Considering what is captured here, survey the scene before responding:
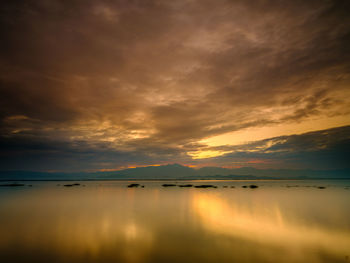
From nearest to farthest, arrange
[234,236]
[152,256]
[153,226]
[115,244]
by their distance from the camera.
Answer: [152,256] < [115,244] < [234,236] < [153,226]

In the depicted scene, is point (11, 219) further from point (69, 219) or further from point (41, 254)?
point (41, 254)

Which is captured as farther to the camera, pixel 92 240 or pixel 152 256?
pixel 92 240

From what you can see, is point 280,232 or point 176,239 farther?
point 280,232

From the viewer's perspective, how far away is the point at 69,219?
24094 millimetres

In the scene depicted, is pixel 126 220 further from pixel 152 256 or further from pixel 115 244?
pixel 152 256

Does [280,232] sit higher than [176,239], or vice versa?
[176,239]

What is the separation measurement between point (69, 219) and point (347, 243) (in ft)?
83.6

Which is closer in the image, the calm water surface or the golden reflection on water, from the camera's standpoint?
the calm water surface

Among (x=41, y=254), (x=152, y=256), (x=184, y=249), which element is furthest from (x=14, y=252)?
(x=184, y=249)

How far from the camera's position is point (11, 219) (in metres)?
23.9

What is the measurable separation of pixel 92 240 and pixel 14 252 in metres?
4.63

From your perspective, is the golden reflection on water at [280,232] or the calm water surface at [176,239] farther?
the golden reflection on water at [280,232]

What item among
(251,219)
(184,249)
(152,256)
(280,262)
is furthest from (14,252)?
(251,219)

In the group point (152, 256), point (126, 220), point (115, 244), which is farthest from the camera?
point (126, 220)
